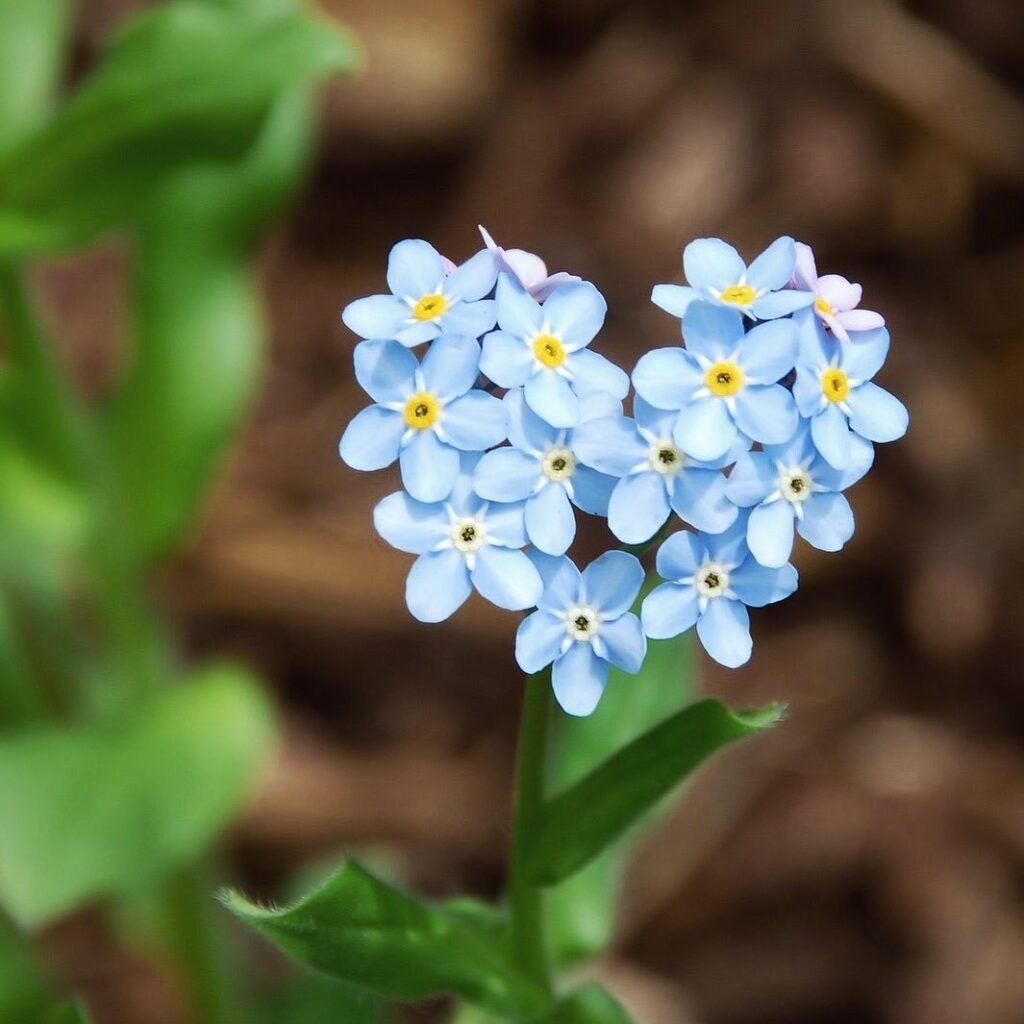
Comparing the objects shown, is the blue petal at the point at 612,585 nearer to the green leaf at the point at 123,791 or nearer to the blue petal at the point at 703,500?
the blue petal at the point at 703,500

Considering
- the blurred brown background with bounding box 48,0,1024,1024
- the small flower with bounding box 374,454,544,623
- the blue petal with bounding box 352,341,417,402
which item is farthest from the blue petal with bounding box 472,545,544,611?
the blurred brown background with bounding box 48,0,1024,1024

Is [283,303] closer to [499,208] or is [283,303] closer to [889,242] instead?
[499,208]

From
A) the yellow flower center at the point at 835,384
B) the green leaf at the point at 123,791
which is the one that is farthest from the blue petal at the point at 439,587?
the green leaf at the point at 123,791

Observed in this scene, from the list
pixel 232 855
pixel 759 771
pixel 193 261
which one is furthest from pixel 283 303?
pixel 759 771

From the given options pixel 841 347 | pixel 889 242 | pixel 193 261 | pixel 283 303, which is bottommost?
pixel 283 303

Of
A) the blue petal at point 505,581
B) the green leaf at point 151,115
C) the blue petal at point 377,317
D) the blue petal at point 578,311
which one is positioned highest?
the blue petal at point 578,311

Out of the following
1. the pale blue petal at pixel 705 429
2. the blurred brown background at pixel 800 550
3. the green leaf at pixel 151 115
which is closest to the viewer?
the pale blue petal at pixel 705 429

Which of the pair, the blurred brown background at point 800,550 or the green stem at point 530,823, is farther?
the blurred brown background at point 800,550

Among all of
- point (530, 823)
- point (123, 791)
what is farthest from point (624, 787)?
point (123, 791)
